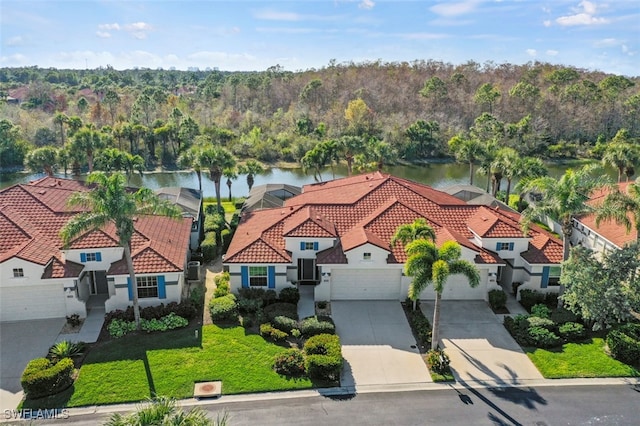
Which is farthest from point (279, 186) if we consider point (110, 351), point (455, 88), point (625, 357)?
point (455, 88)

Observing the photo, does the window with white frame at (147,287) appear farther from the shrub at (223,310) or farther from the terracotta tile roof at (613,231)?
the terracotta tile roof at (613,231)

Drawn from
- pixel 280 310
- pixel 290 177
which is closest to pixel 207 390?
pixel 280 310

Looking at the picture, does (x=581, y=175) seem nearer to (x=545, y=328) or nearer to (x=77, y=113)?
(x=545, y=328)

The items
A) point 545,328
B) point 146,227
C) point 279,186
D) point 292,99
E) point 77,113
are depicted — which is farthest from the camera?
point 292,99

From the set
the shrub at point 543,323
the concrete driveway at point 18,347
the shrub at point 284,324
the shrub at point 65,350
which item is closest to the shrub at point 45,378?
the concrete driveway at point 18,347

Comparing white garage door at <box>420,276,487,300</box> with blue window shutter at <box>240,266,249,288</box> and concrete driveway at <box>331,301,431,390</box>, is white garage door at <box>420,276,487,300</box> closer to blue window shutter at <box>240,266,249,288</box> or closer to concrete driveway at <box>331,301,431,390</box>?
concrete driveway at <box>331,301,431,390</box>

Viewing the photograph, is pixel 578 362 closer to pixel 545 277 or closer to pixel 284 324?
pixel 545 277
